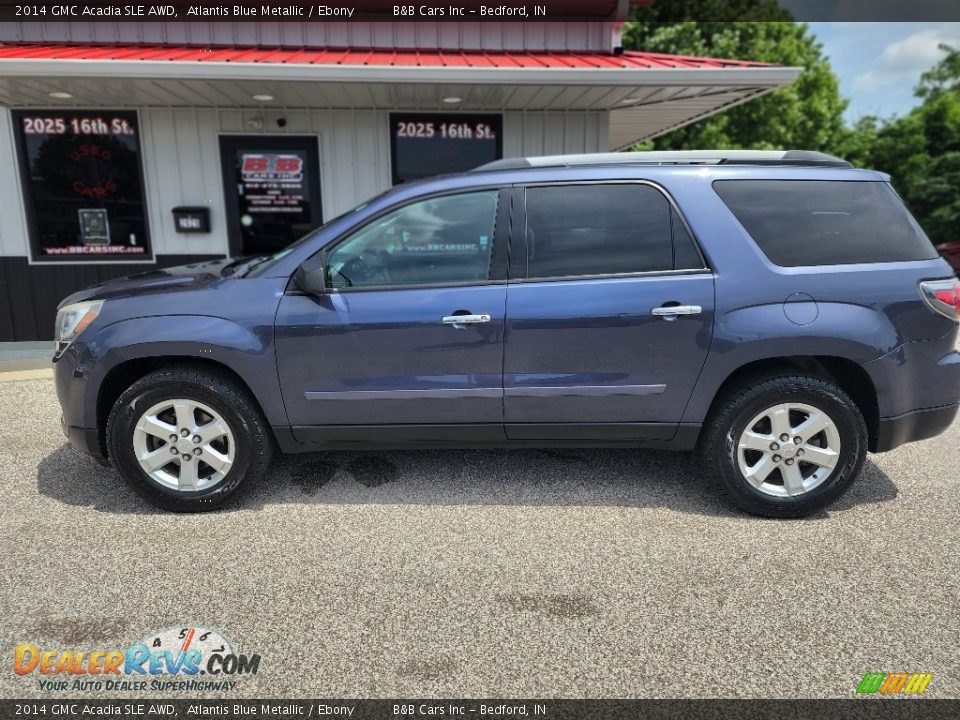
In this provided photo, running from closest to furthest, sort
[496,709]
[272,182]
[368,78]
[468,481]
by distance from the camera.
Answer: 1. [496,709]
2. [468,481]
3. [368,78]
4. [272,182]

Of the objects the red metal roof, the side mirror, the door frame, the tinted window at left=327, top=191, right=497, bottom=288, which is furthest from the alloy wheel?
the door frame

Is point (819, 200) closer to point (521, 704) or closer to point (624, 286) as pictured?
point (624, 286)

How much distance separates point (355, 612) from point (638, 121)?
857 centimetres

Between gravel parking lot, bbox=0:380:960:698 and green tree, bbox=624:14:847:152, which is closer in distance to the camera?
gravel parking lot, bbox=0:380:960:698

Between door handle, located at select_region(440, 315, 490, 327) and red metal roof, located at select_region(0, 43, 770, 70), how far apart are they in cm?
366

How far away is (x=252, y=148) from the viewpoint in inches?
297

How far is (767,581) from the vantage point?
9.56ft

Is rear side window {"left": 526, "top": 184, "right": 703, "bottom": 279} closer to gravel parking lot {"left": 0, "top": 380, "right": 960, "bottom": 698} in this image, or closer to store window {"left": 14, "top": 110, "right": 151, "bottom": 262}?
gravel parking lot {"left": 0, "top": 380, "right": 960, "bottom": 698}

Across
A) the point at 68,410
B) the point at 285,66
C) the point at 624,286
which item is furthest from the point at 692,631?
the point at 285,66

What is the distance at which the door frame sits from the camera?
7520mm

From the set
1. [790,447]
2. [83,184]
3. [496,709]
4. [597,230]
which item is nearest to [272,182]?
[83,184]

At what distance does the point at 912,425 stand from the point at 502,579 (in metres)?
2.32

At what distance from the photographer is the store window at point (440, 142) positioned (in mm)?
7648

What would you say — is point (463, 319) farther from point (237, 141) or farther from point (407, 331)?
point (237, 141)
